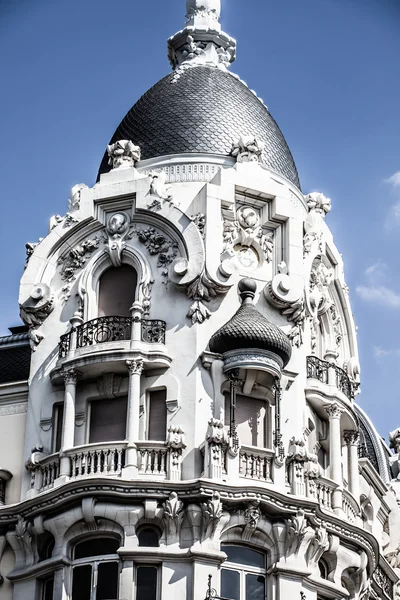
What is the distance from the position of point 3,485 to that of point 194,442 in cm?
524

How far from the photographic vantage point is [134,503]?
3816cm

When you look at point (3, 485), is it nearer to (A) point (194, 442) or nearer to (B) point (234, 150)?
(A) point (194, 442)

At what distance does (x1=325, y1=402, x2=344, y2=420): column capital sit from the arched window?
5.60 meters

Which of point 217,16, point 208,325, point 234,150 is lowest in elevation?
point 208,325

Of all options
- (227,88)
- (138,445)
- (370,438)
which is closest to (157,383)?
(138,445)

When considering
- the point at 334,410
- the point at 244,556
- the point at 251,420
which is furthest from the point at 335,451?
the point at 244,556

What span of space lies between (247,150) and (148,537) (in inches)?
422

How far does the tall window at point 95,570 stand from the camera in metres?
37.9

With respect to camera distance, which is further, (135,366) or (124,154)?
(124,154)

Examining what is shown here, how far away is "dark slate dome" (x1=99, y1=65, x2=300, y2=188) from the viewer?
4369 cm

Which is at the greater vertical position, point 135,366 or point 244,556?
point 135,366

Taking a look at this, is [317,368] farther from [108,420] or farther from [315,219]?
[108,420]

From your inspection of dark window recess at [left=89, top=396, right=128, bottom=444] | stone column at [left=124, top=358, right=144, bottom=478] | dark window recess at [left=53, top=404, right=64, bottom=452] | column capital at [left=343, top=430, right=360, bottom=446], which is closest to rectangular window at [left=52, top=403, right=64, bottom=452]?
dark window recess at [left=53, top=404, right=64, bottom=452]

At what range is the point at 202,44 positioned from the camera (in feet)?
155
